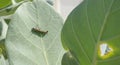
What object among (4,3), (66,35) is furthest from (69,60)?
(4,3)

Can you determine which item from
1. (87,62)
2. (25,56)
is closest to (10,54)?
(25,56)

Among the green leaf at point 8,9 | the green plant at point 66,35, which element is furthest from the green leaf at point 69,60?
the green leaf at point 8,9

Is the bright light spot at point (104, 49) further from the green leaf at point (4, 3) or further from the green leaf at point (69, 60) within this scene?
the green leaf at point (4, 3)

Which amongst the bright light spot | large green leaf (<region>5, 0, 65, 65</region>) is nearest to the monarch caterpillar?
large green leaf (<region>5, 0, 65, 65</region>)

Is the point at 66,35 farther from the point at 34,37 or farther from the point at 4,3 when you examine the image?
the point at 4,3

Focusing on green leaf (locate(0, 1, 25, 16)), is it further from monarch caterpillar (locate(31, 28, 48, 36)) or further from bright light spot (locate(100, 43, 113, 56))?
bright light spot (locate(100, 43, 113, 56))

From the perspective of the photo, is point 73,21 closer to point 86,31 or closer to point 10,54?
point 86,31
